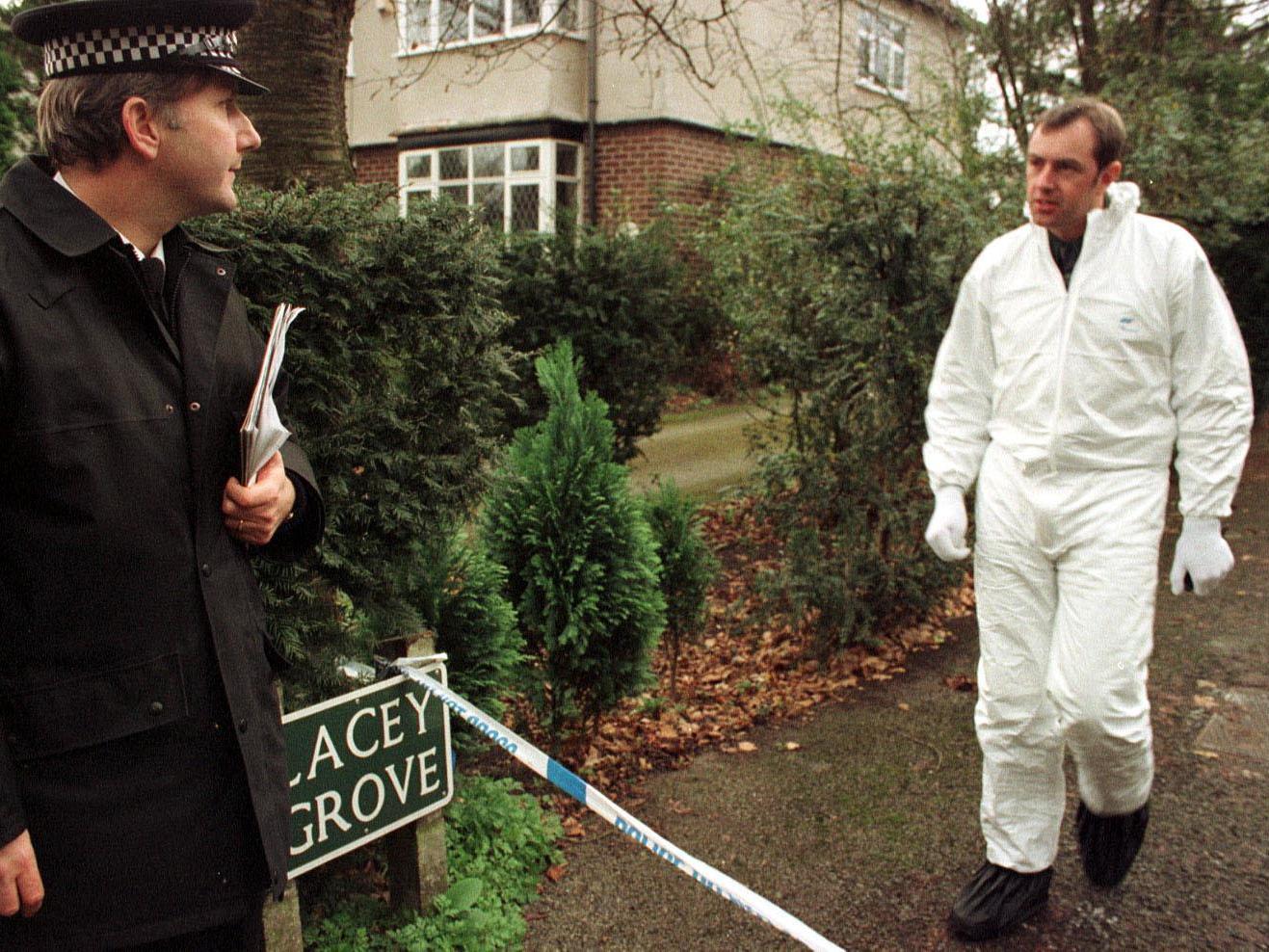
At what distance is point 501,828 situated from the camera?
3.65 metres

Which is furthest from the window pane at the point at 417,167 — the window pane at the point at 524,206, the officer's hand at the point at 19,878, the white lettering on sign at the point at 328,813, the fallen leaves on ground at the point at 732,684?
the officer's hand at the point at 19,878

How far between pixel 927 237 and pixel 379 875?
11.9ft

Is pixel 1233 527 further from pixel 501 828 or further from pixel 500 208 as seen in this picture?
pixel 500 208

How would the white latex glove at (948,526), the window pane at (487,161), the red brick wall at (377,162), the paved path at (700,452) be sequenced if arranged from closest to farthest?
the white latex glove at (948,526), the paved path at (700,452), the window pane at (487,161), the red brick wall at (377,162)

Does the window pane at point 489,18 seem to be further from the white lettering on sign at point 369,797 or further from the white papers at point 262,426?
the white papers at point 262,426

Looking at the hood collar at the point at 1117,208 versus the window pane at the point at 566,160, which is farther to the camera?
the window pane at the point at 566,160

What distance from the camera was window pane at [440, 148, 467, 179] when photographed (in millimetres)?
16234

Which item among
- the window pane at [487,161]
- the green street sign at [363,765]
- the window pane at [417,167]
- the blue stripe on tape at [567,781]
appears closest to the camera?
the blue stripe on tape at [567,781]

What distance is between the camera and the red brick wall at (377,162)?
56.9ft

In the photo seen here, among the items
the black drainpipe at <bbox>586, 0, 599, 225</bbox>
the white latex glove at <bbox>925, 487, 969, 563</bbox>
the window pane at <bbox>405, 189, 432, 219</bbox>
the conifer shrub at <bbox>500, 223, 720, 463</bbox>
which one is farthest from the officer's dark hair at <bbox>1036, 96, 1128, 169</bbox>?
the black drainpipe at <bbox>586, 0, 599, 225</bbox>

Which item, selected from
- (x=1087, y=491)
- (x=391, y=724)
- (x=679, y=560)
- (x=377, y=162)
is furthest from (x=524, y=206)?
(x=391, y=724)

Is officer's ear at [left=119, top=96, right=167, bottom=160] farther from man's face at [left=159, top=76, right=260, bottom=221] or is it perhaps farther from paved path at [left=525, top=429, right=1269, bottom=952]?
paved path at [left=525, top=429, right=1269, bottom=952]

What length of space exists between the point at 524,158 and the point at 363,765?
13.5 m

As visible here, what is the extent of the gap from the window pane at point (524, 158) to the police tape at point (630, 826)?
1312 cm
